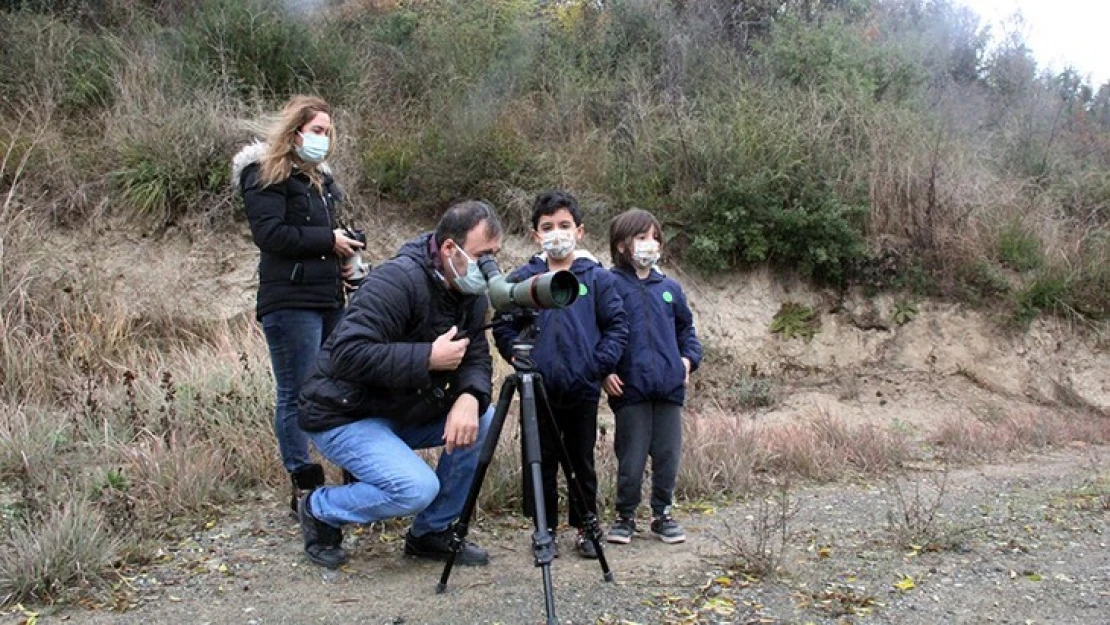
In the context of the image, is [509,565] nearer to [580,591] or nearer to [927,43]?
[580,591]

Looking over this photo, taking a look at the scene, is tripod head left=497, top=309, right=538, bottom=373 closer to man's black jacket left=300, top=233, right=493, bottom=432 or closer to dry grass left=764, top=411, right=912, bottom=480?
man's black jacket left=300, top=233, right=493, bottom=432

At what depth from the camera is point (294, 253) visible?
484 centimetres

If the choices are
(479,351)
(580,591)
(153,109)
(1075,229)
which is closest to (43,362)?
(153,109)

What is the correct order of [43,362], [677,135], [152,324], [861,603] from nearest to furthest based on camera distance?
[861,603]
[43,362]
[152,324]
[677,135]

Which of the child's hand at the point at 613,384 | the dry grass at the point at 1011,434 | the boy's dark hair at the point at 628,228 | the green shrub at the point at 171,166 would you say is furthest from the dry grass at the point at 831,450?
the green shrub at the point at 171,166

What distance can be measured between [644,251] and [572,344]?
0.64 m

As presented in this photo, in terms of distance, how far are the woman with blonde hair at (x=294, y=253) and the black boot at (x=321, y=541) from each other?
358 millimetres

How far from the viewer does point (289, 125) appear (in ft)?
16.1

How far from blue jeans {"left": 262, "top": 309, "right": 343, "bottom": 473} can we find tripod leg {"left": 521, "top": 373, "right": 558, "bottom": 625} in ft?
4.50

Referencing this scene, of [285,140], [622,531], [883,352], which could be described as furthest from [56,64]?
[883,352]

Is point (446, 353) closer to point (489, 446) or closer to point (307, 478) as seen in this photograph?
point (489, 446)

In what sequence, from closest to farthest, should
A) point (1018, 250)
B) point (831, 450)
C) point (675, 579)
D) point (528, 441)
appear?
point (528, 441), point (675, 579), point (831, 450), point (1018, 250)

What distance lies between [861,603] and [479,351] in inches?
77.4

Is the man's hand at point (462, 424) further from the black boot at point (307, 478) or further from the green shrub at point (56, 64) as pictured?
the green shrub at point (56, 64)
